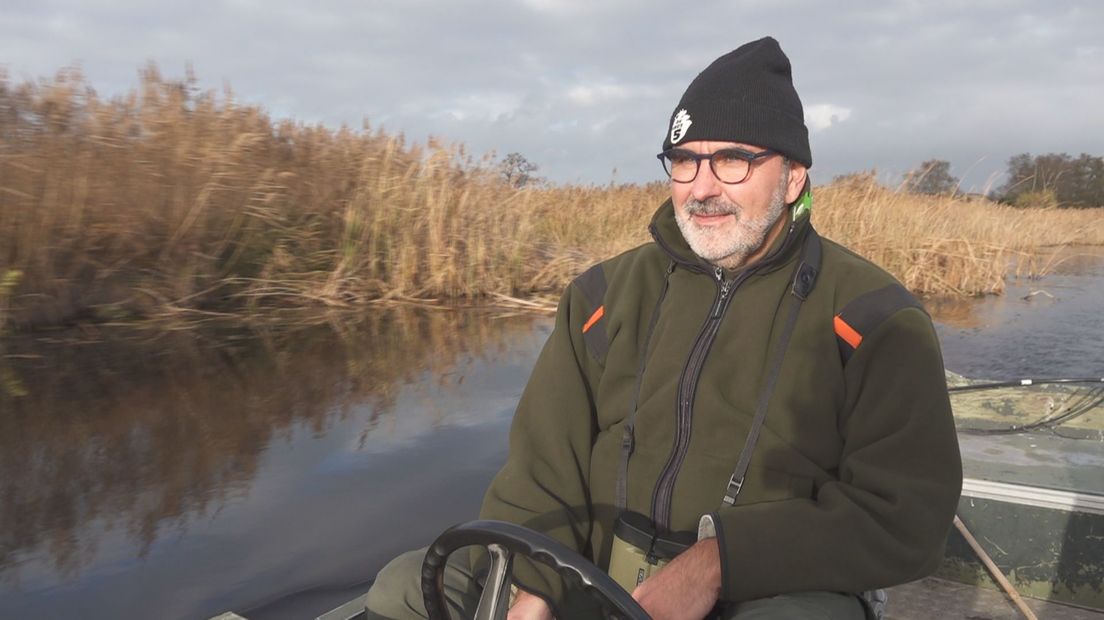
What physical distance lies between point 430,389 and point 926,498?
4501 millimetres

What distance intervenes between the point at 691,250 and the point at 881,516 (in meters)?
0.74

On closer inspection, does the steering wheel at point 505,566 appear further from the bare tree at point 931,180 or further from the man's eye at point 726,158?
the bare tree at point 931,180

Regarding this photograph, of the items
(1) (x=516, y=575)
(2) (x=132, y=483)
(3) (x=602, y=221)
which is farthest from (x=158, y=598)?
(3) (x=602, y=221)

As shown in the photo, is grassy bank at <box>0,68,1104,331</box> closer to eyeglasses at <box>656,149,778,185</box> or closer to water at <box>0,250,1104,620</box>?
water at <box>0,250,1104,620</box>

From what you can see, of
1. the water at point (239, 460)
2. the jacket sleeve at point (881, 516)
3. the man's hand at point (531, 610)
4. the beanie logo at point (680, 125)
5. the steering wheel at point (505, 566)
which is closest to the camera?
the steering wheel at point (505, 566)

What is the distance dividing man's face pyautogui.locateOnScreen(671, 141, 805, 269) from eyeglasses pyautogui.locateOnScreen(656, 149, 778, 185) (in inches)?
0.4

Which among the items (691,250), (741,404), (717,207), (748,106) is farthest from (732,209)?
(741,404)

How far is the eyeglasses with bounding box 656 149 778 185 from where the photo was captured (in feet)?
6.88

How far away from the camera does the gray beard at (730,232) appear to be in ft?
6.83

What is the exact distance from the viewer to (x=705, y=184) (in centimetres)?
212

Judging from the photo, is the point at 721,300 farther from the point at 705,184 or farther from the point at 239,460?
the point at 239,460

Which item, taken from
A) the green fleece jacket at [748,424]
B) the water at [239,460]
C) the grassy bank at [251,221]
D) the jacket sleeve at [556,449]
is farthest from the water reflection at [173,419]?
the green fleece jacket at [748,424]

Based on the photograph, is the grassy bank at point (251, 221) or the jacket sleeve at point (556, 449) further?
the grassy bank at point (251, 221)

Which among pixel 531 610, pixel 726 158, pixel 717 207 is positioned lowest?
pixel 531 610
